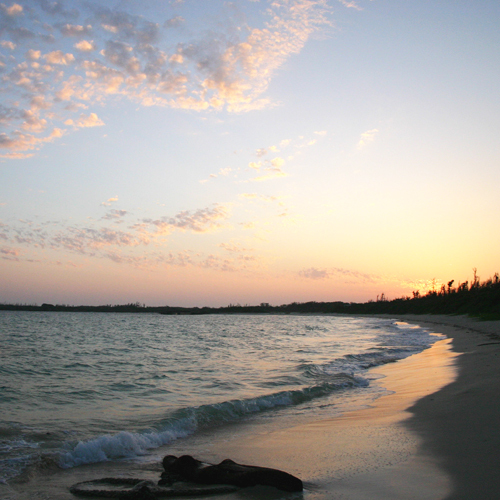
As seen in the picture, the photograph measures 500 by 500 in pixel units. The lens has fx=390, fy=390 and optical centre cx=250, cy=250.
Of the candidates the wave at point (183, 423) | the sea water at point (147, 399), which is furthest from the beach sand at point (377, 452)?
the sea water at point (147, 399)

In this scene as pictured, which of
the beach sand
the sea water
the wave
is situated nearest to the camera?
the beach sand

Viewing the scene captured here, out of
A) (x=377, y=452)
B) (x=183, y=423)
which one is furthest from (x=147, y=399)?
(x=377, y=452)

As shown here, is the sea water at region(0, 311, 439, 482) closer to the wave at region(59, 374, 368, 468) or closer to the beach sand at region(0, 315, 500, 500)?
the wave at region(59, 374, 368, 468)

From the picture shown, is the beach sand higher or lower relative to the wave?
higher

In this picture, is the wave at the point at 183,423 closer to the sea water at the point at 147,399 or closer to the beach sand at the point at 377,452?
the sea water at the point at 147,399

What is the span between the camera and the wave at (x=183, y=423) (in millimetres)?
5824

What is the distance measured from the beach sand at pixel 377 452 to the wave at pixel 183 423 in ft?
1.13

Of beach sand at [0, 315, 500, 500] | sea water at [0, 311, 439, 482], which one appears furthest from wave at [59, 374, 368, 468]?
beach sand at [0, 315, 500, 500]

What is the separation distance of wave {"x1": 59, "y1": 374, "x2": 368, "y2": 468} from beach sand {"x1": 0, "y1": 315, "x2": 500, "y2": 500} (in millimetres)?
346

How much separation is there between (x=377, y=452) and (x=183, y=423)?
402 cm

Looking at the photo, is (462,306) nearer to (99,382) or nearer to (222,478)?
(99,382)

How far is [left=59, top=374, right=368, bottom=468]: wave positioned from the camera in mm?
5824

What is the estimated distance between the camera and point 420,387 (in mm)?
9266

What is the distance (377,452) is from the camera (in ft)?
16.0
